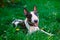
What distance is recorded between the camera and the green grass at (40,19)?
7191 mm

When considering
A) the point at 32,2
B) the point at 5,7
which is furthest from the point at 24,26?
the point at 32,2

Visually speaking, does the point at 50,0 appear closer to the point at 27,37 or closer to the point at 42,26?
the point at 42,26

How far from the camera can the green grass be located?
23.6ft

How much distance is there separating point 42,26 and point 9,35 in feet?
5.95

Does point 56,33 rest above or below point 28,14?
below

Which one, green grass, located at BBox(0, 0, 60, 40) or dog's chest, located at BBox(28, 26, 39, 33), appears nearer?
green grass, located at BBox(0, 0, 60, 40)

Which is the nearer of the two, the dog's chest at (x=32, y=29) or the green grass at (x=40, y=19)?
the green grass at (x=40, y=19)

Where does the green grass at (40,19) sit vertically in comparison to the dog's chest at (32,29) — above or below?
below

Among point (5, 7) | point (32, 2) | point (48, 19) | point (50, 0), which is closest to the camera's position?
point (48, 19)

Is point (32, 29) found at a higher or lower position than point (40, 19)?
higher

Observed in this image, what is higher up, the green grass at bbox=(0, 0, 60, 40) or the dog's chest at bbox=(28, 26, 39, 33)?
the dog's chest at bbox=(28, 26, 39, 33)

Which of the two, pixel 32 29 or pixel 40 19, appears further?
pixel 40 19

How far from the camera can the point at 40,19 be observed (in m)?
9.91

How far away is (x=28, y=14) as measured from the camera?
315 inches
